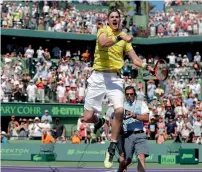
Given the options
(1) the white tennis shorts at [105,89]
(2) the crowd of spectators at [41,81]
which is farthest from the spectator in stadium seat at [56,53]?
(1) the white tennis shorts at [105,89]

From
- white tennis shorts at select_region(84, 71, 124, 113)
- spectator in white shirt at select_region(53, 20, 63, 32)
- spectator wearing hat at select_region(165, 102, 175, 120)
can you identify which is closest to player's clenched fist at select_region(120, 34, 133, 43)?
white tennis shorts at select_region(84, 71, 124, 113)

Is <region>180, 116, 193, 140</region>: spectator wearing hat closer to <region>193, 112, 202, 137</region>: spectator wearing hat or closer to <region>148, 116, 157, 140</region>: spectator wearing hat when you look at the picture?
<region>193, 112, 202, 137</region>: spectator wearing hat

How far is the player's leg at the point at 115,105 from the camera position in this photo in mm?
12273

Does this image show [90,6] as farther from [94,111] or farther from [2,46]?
[94,111]

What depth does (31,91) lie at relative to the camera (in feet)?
101

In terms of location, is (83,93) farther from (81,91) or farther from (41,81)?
(41,81)

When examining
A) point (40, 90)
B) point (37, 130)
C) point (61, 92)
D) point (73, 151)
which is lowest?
point (73, 151)

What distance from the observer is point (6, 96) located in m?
30.8

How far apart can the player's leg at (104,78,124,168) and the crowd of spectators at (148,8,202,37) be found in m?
25.3

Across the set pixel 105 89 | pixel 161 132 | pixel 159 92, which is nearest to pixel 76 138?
pixel 161 132

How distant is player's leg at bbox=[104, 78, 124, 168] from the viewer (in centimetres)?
1227

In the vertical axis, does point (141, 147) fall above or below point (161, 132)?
above

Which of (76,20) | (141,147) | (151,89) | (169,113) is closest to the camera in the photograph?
(141,147)

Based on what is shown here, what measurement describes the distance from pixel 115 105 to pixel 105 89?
0.37 m
